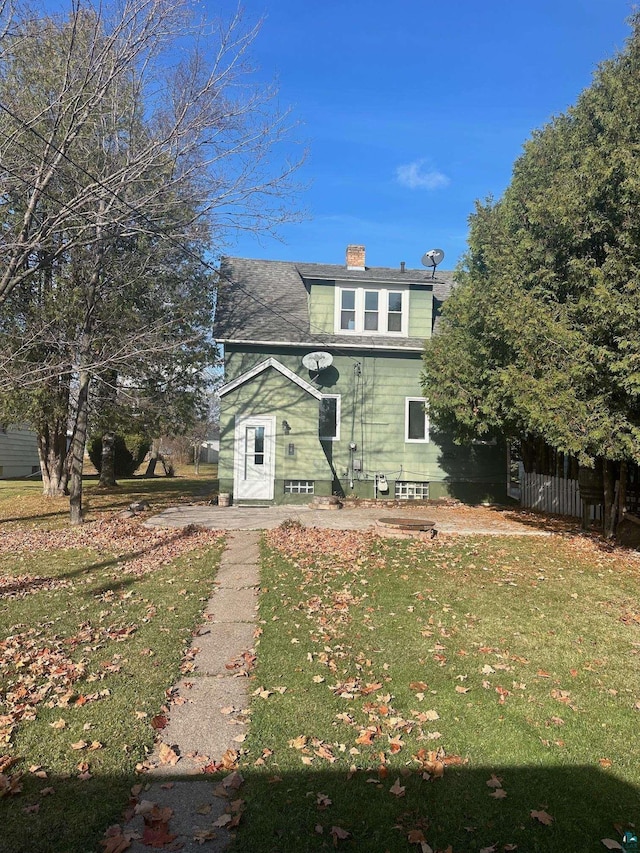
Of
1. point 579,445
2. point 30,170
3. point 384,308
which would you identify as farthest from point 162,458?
point 579,445

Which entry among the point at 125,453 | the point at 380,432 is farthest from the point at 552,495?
the point at 125,453

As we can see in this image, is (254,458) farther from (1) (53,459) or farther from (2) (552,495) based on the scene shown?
(2) (552,495)

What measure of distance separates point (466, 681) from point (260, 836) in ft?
7.94

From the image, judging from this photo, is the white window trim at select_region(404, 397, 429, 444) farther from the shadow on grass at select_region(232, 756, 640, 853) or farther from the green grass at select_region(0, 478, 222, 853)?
the shadow on grass at select_region(232, 756, 640, 853)

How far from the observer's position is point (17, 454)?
28125 millimetres

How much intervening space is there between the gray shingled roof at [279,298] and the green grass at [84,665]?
878 centimetres

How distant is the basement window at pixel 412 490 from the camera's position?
58.6 feet

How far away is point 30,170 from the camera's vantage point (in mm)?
8766

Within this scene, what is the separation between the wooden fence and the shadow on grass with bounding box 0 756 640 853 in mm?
11580

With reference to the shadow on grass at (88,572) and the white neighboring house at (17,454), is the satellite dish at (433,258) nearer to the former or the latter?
the shadow on grass at (88,572)

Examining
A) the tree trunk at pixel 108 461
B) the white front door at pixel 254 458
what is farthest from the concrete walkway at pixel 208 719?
the tree trunk at pixel 108 461

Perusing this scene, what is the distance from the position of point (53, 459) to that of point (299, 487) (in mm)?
8139

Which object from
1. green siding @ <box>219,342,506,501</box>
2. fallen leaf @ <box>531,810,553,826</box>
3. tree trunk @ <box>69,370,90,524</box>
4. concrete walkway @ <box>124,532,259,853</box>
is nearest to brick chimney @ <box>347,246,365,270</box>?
green siding @ <box>219,342,506,501</box>

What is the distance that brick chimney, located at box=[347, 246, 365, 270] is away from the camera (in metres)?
19.2
